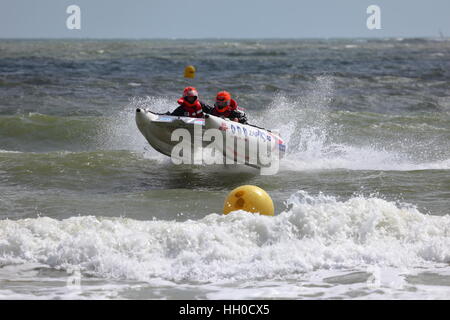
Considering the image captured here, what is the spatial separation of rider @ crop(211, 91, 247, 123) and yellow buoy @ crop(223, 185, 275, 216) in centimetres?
352

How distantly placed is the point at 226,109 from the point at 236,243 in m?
4.47

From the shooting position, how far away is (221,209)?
9.05 meters

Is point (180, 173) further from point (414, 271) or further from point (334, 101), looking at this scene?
point (334, 101)

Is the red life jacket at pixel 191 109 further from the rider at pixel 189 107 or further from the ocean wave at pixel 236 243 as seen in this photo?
the ocean wave at pixel 236 243

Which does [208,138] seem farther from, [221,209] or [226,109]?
[221,209]

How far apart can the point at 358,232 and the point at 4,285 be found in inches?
147

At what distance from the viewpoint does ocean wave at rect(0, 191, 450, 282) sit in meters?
6.68

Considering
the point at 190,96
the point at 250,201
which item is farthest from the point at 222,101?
the point at 250,201

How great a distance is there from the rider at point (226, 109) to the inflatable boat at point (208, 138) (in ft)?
0.79

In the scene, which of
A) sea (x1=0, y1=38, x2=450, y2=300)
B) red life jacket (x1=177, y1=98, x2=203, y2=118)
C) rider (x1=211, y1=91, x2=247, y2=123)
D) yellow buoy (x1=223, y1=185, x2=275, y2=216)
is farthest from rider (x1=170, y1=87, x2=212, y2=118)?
yellow buoy (x1=223, y1=185, x2=275, y2=216)

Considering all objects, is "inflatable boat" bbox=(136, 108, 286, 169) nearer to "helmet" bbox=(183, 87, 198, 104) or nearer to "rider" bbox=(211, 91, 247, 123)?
"rider" bbox=(211, 91, 247, 123)

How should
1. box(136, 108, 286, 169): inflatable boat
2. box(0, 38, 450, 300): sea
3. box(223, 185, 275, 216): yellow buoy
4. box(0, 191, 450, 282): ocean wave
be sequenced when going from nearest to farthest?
box(0, 38, 450, 300): sea
box(0, 191, 450, 282): ocean wave
box(223, 185, 275, 216): yellow buoy
box(136, 108, 286, 169): inflatable boat
